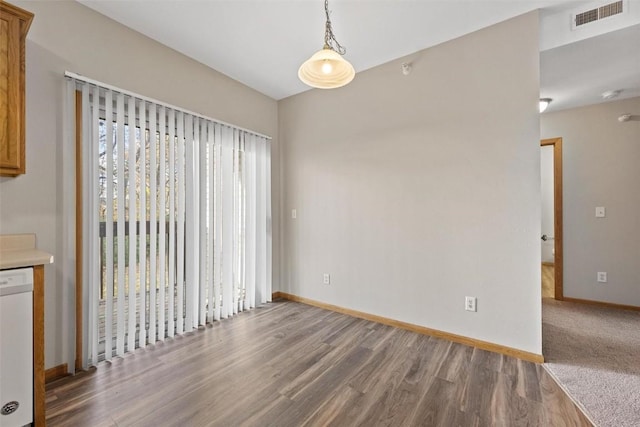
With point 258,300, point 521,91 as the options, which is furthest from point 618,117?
point 258,300

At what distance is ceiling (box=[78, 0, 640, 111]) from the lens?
2141mm

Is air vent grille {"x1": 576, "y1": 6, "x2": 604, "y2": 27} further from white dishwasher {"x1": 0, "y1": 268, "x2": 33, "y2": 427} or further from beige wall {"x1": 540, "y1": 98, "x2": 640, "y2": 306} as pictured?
white dishwasher {"x1": 0, "y1": 268, "x2": 33, "y2": 427}

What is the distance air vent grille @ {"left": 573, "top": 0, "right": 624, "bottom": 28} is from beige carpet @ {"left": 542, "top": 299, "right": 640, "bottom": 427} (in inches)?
106

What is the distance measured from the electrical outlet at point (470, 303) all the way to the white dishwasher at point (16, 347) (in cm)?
305

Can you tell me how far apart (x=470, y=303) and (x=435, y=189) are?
43.2 inches

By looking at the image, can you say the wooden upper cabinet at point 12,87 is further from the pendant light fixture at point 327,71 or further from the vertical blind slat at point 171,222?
the pendant light fixture at point 327,71

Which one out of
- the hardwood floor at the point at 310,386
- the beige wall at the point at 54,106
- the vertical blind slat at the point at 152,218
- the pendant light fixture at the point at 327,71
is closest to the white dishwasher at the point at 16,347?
the hardwood floor at the point at 310,386

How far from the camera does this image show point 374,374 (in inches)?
79.0

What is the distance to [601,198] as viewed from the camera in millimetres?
3498

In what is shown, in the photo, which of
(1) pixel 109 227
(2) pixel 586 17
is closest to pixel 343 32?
(2) pixel 586 17

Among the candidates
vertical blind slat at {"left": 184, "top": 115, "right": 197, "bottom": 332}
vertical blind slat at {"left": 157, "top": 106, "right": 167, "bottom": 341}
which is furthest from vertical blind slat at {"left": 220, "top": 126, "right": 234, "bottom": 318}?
vertical blind slat at {"left": 157, "top": 106, "right": 167, "bottom": 341}

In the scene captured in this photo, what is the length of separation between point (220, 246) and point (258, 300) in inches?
36.3

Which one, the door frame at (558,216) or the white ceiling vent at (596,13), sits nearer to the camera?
the white ceiling vent at (596,13)

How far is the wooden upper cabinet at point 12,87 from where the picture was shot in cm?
158
